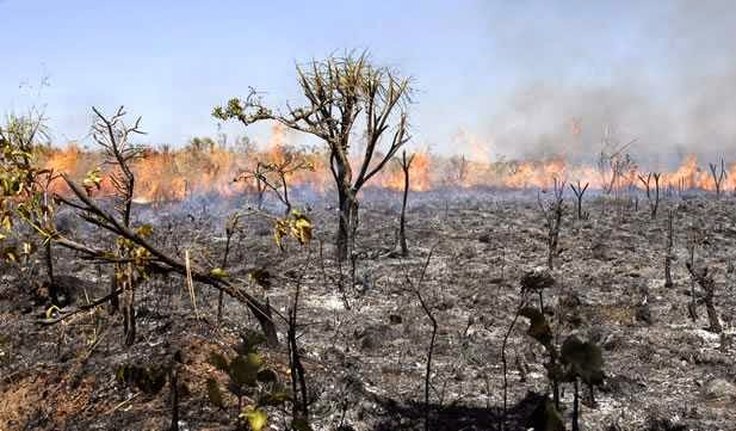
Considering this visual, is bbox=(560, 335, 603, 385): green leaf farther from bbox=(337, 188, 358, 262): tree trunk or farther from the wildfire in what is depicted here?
the wildfire

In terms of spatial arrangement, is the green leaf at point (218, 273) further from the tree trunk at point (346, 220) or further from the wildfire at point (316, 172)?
the wildfire at point (316, 172)

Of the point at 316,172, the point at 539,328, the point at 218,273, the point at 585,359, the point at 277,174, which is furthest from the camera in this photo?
the point at 316,172

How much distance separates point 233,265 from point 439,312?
7855 millimetres

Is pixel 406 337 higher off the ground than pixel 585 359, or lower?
lower

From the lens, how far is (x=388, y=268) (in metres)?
18.8

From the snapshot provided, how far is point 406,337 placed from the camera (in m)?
12.1

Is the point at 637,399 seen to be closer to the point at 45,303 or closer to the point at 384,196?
the point at 45,303

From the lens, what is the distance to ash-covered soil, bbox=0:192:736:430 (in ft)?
25.5

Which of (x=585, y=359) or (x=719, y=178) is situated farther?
(x=719, y=178)

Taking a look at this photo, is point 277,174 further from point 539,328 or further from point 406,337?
point 539,328

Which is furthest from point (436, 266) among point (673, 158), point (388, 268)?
point (673, 158)

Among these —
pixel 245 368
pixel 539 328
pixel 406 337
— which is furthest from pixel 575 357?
pixel 406 337

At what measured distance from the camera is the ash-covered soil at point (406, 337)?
7766mm

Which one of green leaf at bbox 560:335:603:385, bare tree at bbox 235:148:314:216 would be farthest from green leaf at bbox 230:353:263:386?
green leaf at bbox 560:335:603:385
